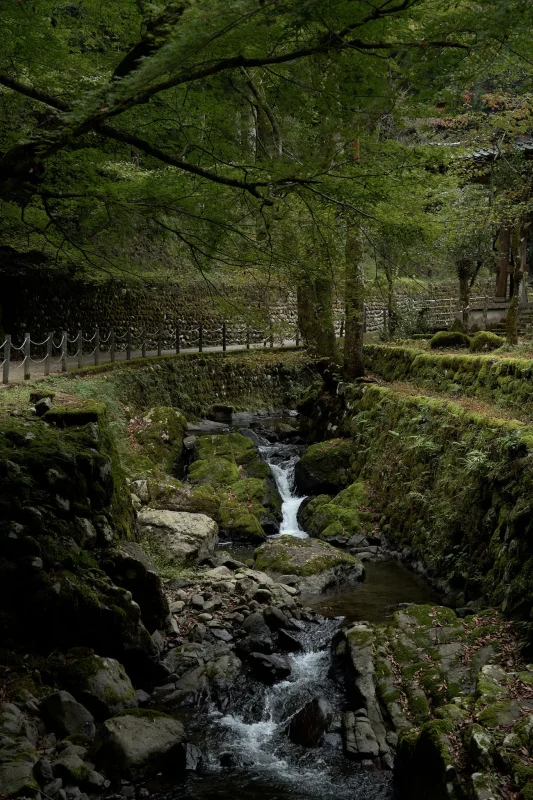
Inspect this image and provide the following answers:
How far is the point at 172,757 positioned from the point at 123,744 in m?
0.49

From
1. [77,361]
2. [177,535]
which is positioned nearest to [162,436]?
[77,361]

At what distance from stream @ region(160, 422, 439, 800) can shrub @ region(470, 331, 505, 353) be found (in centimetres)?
826

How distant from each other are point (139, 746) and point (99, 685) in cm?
83

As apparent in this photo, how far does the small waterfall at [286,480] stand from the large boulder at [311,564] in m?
1.48

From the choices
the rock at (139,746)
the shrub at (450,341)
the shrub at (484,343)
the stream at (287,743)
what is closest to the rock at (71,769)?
the rock at (139,746)

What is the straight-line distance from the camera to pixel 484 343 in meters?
15.9

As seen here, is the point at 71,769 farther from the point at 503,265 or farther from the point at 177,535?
the point at 503,265

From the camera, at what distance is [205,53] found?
490 centimetres

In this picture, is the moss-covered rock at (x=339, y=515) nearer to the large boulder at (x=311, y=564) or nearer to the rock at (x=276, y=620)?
the large boulder at (x=311, y=564)

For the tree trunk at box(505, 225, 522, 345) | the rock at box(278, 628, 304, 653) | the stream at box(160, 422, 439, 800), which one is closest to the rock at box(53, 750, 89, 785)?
the stream at box(160, 422, 439, 800)

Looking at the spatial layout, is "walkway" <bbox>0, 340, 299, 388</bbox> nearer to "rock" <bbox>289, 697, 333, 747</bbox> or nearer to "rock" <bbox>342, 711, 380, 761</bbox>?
"rock" <bbox>289, 697, 333, 747</bbox>

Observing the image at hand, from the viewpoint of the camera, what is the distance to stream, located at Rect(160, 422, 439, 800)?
17.5ft

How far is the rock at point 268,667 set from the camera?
7.10m

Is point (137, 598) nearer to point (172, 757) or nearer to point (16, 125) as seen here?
point (172, 757)
